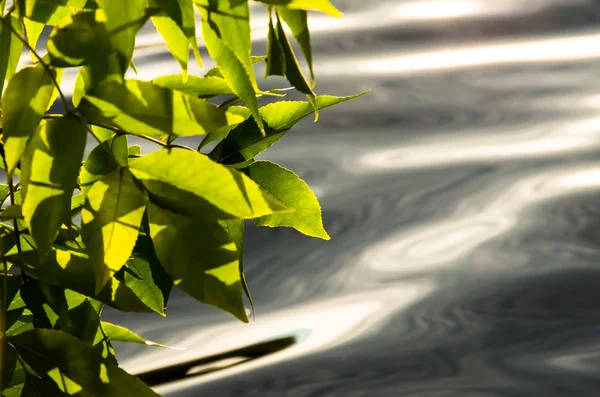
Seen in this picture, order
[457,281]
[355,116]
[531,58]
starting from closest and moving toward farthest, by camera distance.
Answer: [457,281] → [355,116] → [531,58]

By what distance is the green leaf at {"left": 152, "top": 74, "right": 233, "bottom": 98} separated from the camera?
10.3 inches

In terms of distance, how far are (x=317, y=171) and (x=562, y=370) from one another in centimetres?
47

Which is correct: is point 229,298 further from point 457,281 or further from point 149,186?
point 457,281

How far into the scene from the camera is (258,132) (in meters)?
0.29

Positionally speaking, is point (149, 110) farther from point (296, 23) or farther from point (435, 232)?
point (435, 232)

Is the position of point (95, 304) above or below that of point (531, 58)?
below

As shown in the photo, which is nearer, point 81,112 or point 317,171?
point 81,112

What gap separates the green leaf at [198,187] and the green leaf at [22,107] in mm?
26

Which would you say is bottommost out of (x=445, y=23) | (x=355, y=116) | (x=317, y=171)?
(x=317, y=171)

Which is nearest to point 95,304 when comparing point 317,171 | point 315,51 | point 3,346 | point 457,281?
point 3,346

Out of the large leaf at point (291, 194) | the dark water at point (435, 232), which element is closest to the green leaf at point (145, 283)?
the large leaf at point (291, 194)

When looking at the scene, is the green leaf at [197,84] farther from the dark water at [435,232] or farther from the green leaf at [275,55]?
the dark water at [435,232]

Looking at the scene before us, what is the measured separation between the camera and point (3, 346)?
0.78 ft

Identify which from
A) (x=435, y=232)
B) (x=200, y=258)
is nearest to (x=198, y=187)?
(x=200, y=258)
